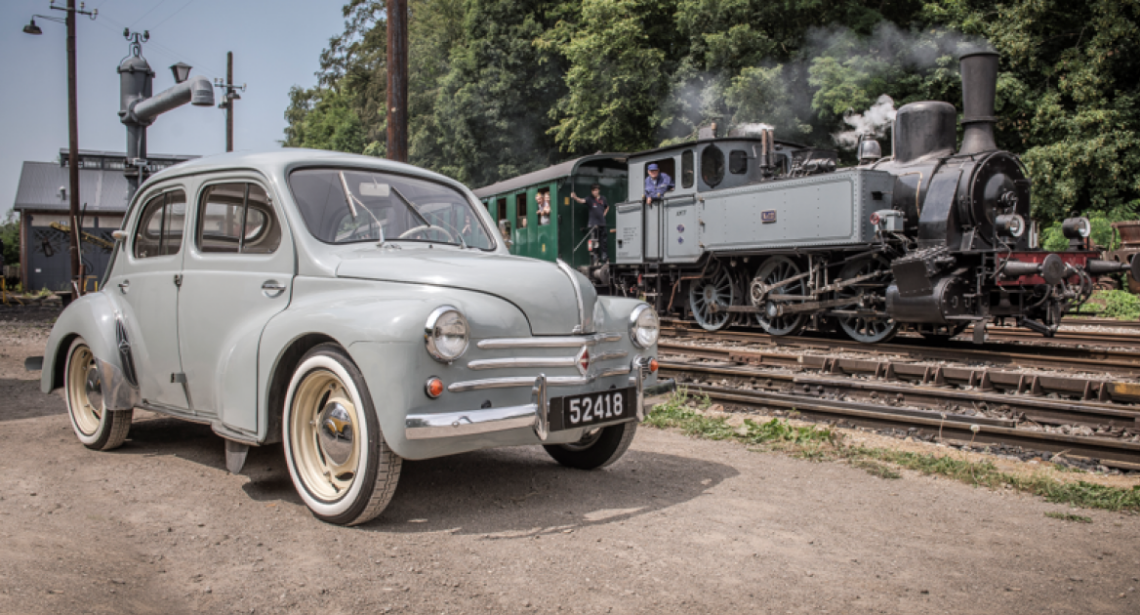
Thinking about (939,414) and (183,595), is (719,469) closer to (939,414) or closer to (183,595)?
(939,414)

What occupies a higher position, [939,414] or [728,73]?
[728,73]

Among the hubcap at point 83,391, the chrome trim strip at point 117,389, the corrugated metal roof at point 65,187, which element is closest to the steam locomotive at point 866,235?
the chrome trim strip at point 117,389

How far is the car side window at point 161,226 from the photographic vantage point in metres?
4.83

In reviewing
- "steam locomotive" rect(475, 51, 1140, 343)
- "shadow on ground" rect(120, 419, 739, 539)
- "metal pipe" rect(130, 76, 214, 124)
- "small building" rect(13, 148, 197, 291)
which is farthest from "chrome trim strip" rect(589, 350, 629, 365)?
"small building" rect(13, 148, 197, 291)

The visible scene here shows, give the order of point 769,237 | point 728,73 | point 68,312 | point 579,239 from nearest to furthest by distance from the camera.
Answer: point 68,312 < point 769,237 < point 579,239 < point 728,73

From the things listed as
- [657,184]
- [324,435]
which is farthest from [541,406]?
[657,184]

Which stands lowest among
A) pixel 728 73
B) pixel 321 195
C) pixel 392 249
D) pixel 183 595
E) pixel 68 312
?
pixel 183 595

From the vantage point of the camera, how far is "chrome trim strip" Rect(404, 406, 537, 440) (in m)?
3.36

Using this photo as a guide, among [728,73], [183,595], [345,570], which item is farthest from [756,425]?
[728,73]

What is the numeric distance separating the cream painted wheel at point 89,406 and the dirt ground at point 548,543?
155 mm

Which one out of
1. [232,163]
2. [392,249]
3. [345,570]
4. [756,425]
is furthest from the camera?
[756,425]

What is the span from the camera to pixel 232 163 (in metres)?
4.56

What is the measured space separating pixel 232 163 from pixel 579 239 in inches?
479

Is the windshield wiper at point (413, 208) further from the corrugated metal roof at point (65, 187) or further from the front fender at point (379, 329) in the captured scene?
the corrugated metal roof at point (65, 187)
